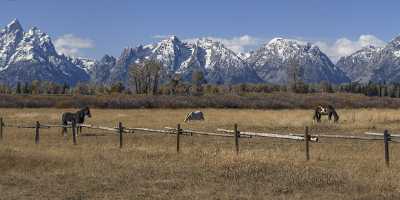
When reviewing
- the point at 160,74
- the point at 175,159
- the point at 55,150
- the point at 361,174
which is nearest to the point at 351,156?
the point at 361,174

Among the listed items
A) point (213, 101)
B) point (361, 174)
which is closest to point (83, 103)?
point (213, 101)

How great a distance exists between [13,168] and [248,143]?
1287 centimetres

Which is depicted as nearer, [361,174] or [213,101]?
[361,174]

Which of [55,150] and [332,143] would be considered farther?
[332,143]

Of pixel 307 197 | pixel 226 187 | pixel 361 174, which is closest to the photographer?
pixel 307 197

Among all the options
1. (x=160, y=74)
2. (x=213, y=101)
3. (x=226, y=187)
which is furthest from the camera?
(x=160, y=74)

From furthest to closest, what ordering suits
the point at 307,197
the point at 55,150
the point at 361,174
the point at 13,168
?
the point at 55,150 → the point at 13,168 → the point at 361,174 → the point at 307,197

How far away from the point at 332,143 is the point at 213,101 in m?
64.0

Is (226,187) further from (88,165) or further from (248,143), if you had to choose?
(248,143)

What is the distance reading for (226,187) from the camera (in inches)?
651

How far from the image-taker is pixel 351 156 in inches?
919

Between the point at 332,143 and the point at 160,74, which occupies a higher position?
the point at 160,74

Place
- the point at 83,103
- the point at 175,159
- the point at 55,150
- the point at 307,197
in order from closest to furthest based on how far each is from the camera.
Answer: the point at 307,197
the point at 175,159
the point at 55,150
the point at 83,103

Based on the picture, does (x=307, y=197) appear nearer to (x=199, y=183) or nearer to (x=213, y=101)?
(x=199, y=183)
